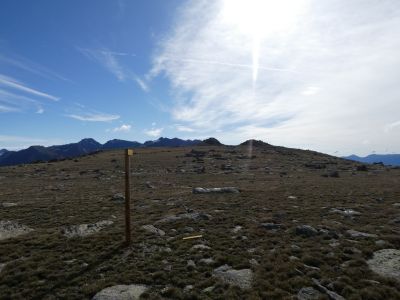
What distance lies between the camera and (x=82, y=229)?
62.0ft

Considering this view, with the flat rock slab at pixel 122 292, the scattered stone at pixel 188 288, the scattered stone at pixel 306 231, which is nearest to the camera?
the flat rock slab at pixel 122 292

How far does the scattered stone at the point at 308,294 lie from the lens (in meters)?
10.2

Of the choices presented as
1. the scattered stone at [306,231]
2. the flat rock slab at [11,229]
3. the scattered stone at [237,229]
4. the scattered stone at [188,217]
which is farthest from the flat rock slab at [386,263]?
the flat rock slab at [11,229]

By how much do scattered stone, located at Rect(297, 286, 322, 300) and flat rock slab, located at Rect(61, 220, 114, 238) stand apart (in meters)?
11.6

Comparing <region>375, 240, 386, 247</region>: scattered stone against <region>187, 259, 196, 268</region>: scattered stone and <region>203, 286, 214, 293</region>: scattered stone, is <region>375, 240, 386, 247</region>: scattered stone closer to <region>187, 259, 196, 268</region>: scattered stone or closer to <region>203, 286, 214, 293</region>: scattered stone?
<region>187, 259, 196, 268</region>: scattered stone

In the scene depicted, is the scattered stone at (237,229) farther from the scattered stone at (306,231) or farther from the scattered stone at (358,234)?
the scattered stone at (358,234)

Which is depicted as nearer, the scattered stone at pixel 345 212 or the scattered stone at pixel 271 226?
the scattered stone at pixel 271 226

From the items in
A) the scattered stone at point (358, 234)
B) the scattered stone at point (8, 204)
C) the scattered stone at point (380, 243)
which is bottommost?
the scattered stone at point (380, 243)

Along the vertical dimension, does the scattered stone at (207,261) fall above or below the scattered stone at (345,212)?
below

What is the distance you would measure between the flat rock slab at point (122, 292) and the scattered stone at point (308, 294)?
4.90 metres

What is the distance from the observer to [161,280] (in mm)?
11672

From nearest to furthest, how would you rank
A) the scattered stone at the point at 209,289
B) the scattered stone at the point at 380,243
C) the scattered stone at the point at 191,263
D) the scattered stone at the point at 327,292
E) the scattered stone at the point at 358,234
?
the scattered stone at the point at 327,292, the scattered stone at the point at 209,289, the scattered stone at the point at 191,263, the scattered stone at the point at 380,243, the scattered stone at the point at 358,234

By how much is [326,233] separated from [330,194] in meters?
15.3

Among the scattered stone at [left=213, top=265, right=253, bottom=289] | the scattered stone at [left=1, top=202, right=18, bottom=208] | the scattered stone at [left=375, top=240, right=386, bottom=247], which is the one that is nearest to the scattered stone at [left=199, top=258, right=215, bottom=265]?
→ the scattered stone at [left=213, top=265, right=253, bottom=289]
